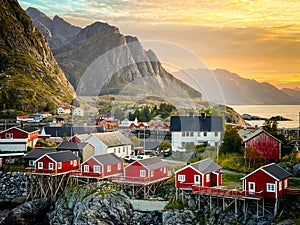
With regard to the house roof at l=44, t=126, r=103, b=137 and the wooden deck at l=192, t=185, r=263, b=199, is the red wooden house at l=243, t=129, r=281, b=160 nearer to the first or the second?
the wooden deck at l=192, t=185, r=263, b=199

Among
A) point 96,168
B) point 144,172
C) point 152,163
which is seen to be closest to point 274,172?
point 144,172

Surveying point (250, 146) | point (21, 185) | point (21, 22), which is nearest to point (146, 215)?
point (250, 146)

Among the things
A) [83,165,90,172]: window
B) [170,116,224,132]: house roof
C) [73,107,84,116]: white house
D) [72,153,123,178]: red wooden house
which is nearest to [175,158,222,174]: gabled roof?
[72,153,123,178]: red wooden house

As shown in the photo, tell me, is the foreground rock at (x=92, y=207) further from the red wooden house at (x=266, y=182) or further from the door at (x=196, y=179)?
the red wooden house at (x=266, y=182)

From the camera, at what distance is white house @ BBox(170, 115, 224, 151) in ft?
166

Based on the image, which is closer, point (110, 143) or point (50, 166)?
point (50, 166)

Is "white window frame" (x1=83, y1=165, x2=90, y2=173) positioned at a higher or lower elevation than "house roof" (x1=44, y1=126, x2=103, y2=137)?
lower

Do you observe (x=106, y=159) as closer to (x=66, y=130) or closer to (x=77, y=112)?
(x=66, y=130)

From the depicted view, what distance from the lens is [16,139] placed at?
53594 millimetres

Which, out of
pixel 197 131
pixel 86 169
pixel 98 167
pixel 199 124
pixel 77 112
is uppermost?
pixel 77 112

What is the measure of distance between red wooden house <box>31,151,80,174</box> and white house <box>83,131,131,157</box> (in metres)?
6.01

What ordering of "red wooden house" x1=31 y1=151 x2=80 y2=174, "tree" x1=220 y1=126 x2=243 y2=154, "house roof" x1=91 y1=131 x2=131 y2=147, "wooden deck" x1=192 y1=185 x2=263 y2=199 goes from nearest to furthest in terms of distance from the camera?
"wooden deck" x1=192 y1=185 x2=263 y2=199, "red wooden house" x1=31 y1=151 x2=80 y2=174, "tree" x1=220 y1=126 x2=243 y2=154, "house roof" x1=91 y1=131 x2=131 y2=147

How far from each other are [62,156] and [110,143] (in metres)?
7.97

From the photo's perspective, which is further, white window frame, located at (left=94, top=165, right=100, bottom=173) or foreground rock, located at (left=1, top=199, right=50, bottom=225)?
white window frame, located at (left=94, top=165, right=100, bottom=173)
